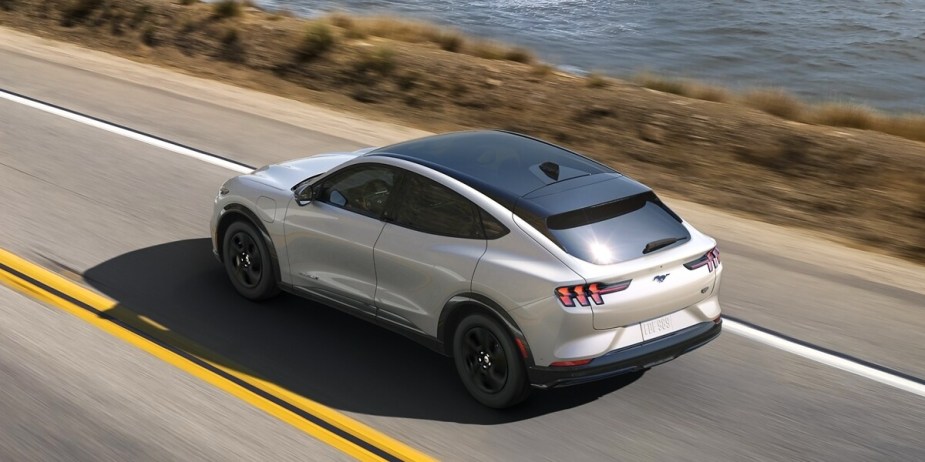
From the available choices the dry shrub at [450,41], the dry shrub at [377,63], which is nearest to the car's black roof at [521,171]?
the dry shrub at [377,63]

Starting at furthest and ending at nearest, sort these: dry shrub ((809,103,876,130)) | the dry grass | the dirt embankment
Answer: the dry grass → dry shrub ((809,103,876,130)) → the dirt embankment

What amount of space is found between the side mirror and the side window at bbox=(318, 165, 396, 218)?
0.08 m

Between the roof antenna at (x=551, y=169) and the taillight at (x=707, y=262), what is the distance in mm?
1022

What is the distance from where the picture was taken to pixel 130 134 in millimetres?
13219

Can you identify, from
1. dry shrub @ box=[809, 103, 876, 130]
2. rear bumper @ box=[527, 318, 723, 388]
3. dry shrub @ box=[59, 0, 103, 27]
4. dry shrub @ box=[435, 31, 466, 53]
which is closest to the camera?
rear bumper @ box=[527, 318, 723, 388]

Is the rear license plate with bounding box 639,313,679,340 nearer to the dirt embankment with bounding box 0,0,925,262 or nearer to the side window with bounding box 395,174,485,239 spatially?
the side window with bounding box 395,174,485,239

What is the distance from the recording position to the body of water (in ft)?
→ 86.6

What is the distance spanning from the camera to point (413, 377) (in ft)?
23.3

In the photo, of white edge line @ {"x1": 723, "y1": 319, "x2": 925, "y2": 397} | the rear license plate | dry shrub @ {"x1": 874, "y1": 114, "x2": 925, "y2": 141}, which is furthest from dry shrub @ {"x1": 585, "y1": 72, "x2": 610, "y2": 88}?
the rear license plate

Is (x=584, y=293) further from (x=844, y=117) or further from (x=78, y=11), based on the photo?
(x=78, y=11)

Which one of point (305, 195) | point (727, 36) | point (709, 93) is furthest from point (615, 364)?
point (727, 36)

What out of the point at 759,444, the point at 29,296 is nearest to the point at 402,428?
the point at 759,444

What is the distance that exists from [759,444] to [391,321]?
250 centimetres

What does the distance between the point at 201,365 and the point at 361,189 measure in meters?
1.63
